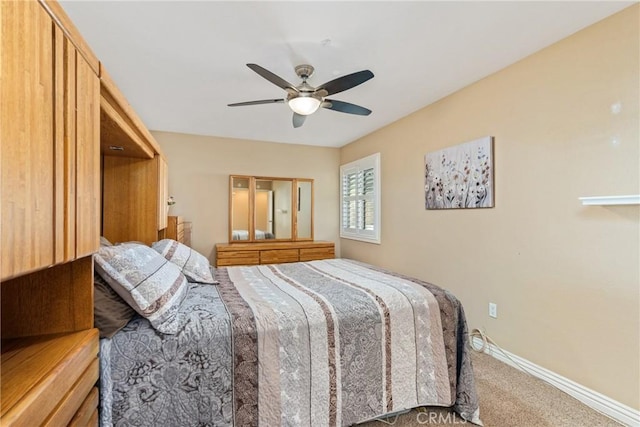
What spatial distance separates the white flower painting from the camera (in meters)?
2.68

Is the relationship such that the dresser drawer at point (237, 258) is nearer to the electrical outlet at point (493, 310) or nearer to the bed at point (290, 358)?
the bed at point (290, 358)

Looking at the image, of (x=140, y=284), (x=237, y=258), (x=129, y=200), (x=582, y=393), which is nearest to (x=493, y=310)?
(x=582, y=393)

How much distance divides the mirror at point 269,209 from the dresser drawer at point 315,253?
0.40m

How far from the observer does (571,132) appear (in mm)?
2088

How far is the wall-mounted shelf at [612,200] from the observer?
1.65 meters

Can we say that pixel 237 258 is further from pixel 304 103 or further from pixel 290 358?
pixel 290 358

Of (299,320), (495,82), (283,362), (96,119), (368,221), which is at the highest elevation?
(495,82)

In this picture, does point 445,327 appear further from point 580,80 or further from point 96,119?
point 96,119

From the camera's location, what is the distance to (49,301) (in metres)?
1.11

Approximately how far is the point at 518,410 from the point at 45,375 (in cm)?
247

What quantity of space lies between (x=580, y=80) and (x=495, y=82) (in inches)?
26.6

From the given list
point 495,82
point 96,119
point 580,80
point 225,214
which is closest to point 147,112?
point 225,214

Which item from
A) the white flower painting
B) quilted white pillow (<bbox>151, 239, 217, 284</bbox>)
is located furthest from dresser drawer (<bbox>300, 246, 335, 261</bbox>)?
quilted white pillow (<bbox>151, 239, 217, 284</bbox>)

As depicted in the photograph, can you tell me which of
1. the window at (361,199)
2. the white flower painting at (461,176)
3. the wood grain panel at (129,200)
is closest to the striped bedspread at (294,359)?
the wood grain panel at (129,200)
